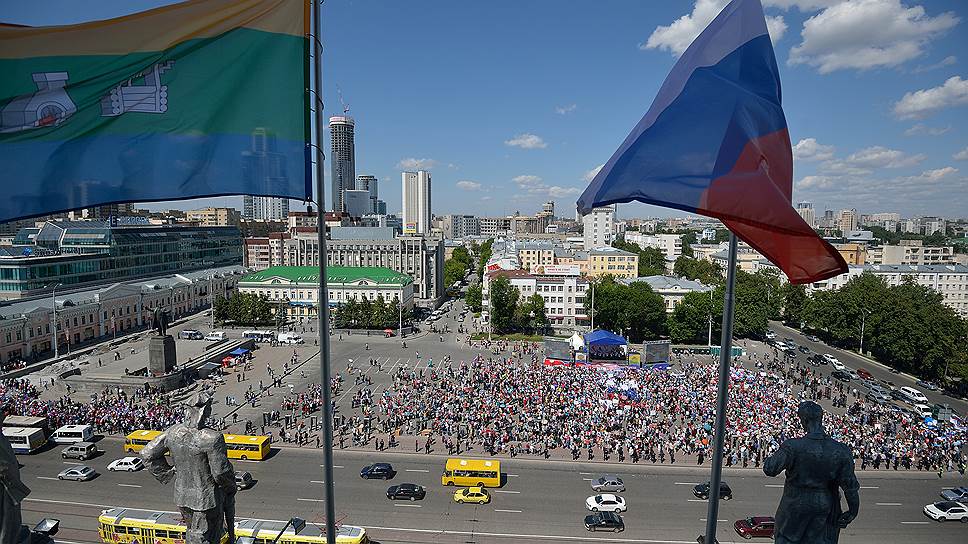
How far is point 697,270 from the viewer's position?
79.6m

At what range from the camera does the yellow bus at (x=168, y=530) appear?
13.3 meters

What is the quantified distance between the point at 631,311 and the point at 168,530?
38524 mm

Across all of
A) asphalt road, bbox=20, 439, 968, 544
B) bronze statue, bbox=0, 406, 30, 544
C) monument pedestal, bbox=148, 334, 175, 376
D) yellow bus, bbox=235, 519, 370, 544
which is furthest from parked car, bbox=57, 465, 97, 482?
bronze statue, bbox=0, 406, 30, 544

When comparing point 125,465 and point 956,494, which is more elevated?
point 956,494

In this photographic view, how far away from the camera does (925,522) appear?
655 inches

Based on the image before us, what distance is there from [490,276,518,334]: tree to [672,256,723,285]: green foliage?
37169 millimetres

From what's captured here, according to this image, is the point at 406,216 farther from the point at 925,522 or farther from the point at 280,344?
the point at 925,522

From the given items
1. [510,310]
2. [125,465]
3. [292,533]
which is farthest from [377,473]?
[510,310]

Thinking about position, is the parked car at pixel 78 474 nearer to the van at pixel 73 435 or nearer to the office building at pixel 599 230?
the van at pixel 73 435

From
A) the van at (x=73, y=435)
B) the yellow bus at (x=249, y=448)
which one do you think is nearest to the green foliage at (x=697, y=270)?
the yellow bus at (x=249, y=448)

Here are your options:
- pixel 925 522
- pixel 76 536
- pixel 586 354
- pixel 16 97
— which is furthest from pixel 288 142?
pixel 586 354

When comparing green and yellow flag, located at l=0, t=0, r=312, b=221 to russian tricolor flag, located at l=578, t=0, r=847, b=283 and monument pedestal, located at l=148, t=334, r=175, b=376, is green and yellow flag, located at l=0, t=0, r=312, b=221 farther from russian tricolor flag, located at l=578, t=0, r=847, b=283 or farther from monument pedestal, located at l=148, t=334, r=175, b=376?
monument pedestal, located at l=148, t=334, r=175, b=376

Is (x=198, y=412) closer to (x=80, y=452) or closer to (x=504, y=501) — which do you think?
(x=504, y=501)

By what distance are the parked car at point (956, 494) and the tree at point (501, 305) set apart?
33583 mm
